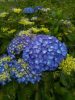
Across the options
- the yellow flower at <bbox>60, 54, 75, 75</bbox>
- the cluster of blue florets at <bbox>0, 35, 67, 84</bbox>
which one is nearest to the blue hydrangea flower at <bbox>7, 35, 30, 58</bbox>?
the cluster of blue florets at <bbox>0, 35, 67, 84</bbox>

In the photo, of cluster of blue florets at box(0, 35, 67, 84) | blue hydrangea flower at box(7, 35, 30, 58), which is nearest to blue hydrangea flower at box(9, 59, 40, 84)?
cluster of blue florets at box(0, 35, 67, 84)

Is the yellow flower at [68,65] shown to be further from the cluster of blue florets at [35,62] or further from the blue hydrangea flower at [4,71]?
the blue hydrangea flower at [4,71]

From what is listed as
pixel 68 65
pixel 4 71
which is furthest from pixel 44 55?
pixel 4 71

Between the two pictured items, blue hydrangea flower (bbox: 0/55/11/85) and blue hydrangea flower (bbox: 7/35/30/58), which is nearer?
blue hydrangea flower (bbox: 0/55/11/85)

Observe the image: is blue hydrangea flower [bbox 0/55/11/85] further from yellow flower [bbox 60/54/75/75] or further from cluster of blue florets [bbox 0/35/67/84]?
yellow flower [bbox 60/54/75/75]

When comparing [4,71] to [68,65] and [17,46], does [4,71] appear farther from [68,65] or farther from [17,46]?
[68,65]

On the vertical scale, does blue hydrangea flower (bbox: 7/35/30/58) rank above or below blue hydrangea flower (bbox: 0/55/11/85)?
above

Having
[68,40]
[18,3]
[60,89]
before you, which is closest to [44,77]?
[60,89]

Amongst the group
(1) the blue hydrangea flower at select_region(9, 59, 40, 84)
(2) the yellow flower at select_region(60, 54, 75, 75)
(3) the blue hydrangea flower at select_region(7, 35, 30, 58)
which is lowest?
(1) the blue hydrangea flower at select_region(9, 59, 40, 84)
